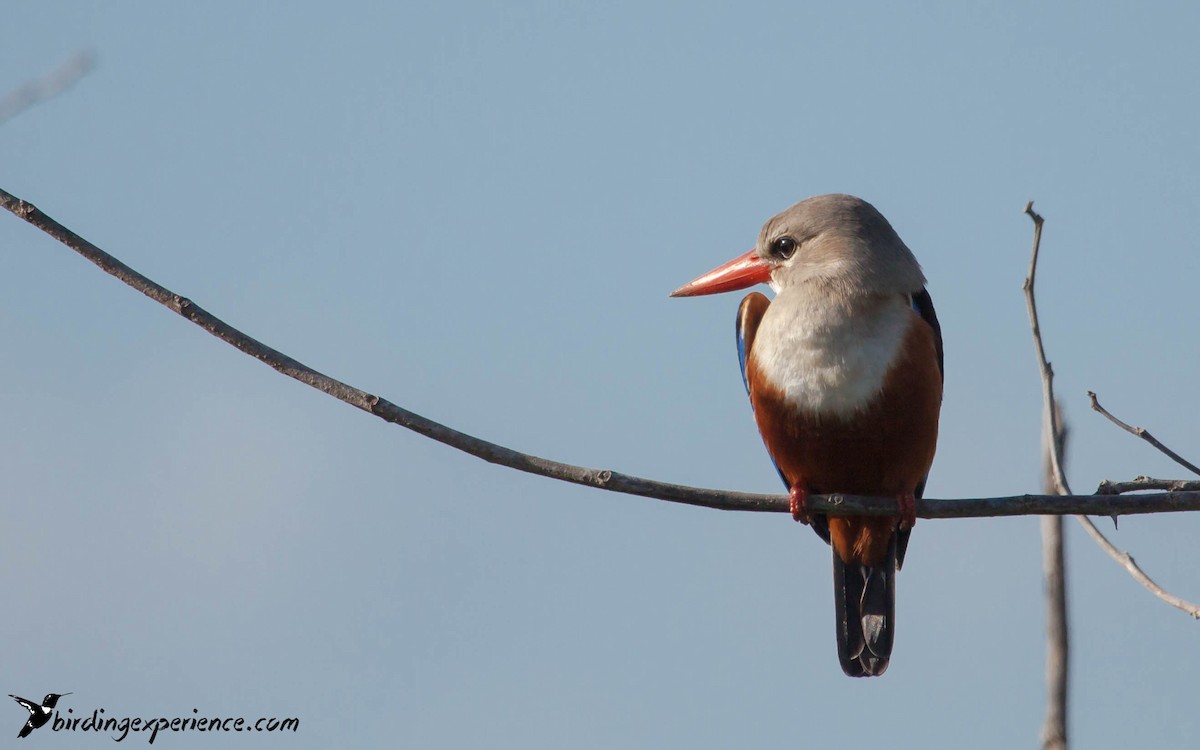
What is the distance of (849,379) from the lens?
17.6 ft

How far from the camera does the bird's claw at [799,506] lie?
457 centimetres

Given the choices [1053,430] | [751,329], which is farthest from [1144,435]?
[751,329]

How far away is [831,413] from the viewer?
212 inches

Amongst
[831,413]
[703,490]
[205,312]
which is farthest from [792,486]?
[205,312]

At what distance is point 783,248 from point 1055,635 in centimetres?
274

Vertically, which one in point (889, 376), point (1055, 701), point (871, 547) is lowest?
point (1055, 701)

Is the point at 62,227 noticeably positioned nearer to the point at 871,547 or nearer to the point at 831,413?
the point at 831,413

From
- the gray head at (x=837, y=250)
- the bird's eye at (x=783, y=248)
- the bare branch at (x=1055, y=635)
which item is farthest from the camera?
the bird's eye at (x=783, y=248)

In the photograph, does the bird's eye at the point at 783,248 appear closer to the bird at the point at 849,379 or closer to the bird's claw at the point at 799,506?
the bird at the point at 849,379

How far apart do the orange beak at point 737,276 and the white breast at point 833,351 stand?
1.92 ft

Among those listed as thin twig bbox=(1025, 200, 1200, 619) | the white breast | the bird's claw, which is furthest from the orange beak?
thin twig bbox=(1025, 200, 1200, 619)

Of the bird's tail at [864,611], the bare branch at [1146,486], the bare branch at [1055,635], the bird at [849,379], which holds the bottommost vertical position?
the bare branch at [1055,635]

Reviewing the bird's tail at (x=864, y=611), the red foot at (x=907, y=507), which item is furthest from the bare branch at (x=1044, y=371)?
the bird's tail at (x=864, y=611)

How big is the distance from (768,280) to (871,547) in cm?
134
